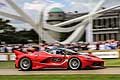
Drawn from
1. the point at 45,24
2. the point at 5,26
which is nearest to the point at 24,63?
the point at 45,24

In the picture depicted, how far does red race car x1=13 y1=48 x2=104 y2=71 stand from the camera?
1761 centimetres

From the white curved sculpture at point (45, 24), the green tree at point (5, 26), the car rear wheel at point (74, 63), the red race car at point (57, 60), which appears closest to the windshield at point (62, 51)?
the red race car at point (57, 60)

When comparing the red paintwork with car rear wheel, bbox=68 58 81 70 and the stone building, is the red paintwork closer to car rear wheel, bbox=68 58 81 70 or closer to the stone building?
car rear wheel, bbox=68 58 81 70

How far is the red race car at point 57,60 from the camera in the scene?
1761 centimetres

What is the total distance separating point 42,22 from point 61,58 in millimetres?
48156

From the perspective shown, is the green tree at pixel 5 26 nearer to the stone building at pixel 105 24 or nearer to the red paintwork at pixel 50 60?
the stone building at pixel 105 24

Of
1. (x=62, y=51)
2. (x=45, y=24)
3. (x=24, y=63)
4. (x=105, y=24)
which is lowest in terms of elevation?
(x=24, y=63)

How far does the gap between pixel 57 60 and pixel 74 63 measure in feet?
2.85

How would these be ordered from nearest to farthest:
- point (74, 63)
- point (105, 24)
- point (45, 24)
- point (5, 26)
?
point (74, 63), point (45, 24), point (5, 26), point (105, 24)

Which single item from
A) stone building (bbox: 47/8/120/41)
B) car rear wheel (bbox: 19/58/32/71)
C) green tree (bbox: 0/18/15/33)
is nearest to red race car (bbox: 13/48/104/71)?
car rear wheel (bbox: 19/58/32/71)

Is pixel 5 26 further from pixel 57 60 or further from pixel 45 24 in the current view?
pixel 57 60

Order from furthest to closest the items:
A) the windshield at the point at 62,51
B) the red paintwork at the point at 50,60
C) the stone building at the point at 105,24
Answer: the stone building at the point at 105,24, the windshield at the point at 62,51, the red paintwork at the point at 50,60

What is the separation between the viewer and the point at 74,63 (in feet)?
58.3

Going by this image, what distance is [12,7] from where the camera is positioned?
61188 mm
